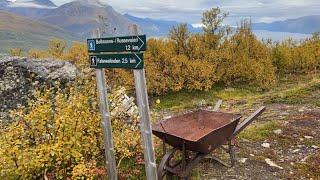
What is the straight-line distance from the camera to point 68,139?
6148 mm

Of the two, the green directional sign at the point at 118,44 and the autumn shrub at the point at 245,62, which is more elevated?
the green directional sign at the point at 118,44

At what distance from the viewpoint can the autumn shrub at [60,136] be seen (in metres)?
5.77

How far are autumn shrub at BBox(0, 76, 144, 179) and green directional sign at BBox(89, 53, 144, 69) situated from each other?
2.75ft

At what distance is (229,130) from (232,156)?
983 mm

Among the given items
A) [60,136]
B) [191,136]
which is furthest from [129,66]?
[191,136]

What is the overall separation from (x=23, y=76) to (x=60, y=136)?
16.7ft

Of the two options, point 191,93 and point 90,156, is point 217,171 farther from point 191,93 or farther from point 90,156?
point 191,93

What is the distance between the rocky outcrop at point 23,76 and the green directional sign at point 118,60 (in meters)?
3.91

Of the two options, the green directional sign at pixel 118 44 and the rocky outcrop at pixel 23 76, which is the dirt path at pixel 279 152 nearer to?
the green directional sign at pixel 118 44

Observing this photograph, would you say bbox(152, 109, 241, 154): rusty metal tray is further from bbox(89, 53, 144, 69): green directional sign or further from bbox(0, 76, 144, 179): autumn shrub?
bbox(89, 53, 144, 69): green directional sign

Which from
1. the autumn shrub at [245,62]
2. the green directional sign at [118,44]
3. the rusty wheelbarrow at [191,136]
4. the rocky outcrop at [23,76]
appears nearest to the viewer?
the green directional sign at [118,44]

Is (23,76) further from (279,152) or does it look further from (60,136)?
(279,152)

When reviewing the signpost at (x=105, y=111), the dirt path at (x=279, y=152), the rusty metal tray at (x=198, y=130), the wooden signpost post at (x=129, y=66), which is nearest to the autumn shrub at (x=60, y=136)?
the signpost at (x=105, y=111)

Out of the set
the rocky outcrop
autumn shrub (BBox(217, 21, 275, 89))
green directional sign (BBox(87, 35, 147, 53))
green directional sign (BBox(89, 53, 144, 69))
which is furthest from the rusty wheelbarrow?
autumn shrub (BBox(217, 21, 275, 89))
